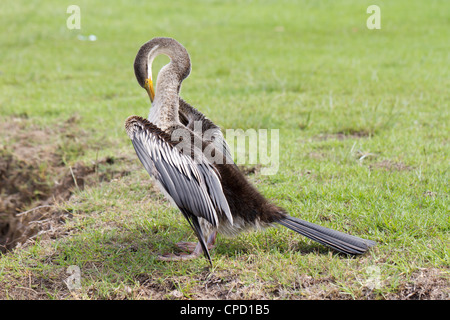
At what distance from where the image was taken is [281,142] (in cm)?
542

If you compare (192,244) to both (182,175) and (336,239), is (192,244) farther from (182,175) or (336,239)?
(336,239)

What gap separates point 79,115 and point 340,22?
823cm

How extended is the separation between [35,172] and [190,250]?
9.20ft

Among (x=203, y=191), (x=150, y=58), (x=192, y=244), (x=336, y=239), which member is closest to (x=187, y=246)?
(x=192, y=244)

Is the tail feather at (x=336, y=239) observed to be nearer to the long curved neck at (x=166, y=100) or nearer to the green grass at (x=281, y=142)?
the green grass at (x=281, y=142)

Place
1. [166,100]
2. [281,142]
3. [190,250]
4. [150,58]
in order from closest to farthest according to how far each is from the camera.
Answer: [190,250]
[166,100]
[150,58]
[281,142]

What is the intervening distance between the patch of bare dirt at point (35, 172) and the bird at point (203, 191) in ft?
5.55

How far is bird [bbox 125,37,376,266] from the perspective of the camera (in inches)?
125

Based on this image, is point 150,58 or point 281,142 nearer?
point 150,58

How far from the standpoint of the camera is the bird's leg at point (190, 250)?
3.30m

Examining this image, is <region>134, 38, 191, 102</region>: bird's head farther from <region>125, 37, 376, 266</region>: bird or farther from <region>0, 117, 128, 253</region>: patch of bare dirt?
<region>0, 117, 128, 253</region>: patch of bare dirt

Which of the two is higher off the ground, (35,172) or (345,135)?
(345,135)

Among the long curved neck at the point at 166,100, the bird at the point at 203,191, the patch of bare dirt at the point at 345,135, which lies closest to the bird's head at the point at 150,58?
the long curved neck at the point at 166,100

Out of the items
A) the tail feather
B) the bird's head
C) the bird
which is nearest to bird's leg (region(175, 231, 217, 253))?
the bird
